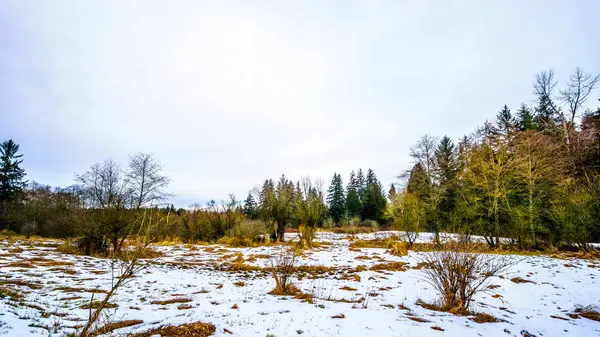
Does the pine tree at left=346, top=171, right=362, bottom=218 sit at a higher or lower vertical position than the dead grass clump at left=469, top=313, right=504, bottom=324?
higher

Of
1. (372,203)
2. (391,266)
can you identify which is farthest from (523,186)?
(372,203)

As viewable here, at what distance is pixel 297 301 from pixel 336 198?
52709 millimetres

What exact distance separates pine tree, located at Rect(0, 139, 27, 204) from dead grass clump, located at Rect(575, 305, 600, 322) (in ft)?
162

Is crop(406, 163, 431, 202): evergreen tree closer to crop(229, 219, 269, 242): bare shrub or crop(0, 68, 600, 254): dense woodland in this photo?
crop(0, 68, 600, 254): dense woodland

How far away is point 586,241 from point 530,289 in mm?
10260

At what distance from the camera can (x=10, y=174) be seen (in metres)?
33.4

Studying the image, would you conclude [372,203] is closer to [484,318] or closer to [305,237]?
[305,237]

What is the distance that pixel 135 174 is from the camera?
3061 centimetres

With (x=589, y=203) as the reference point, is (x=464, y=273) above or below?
below

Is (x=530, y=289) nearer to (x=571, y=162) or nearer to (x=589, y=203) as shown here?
(x=589, y=203)

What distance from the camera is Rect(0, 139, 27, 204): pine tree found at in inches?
1292

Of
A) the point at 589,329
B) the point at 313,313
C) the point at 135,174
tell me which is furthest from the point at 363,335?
the point at 135,174

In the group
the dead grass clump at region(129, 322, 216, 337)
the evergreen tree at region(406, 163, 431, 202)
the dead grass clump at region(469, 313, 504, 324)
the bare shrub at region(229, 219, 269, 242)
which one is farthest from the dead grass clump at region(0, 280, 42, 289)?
the evergreen tree at region(406, 163, 431, 202)

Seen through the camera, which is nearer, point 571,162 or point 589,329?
point 589,329
